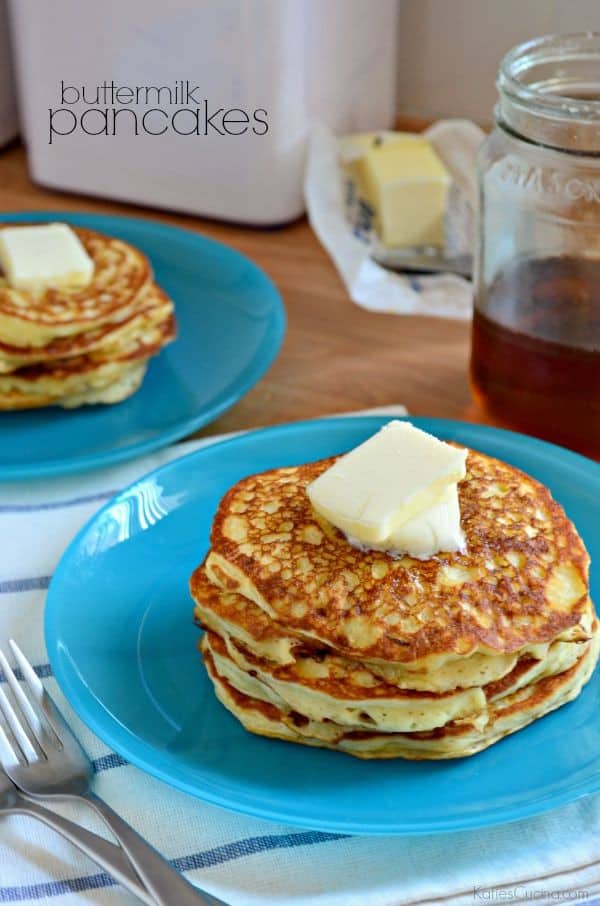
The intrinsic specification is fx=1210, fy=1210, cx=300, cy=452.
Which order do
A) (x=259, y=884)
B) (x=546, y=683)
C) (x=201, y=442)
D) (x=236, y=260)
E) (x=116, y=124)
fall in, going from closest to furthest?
(x=259, y=884) < (x=546, y=683) < (x=201, y=442) < (x=236, y=260) < (x=116, y=124)

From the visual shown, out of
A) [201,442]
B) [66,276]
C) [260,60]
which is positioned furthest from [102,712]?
[260,60]

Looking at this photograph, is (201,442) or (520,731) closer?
(520,731)

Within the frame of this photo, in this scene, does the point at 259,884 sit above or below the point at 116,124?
below

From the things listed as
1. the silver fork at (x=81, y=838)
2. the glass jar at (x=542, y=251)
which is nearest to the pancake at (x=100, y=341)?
the glass jar at (x=542, y=251)

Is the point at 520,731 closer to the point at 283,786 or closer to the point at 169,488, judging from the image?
the point at 283,786

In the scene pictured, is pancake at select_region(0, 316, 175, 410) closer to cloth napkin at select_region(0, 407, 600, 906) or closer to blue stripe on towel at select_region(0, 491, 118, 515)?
blue stripe on towel at select_region(0, 491, 118, 515)

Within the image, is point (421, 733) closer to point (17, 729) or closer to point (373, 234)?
point (17, 729)
